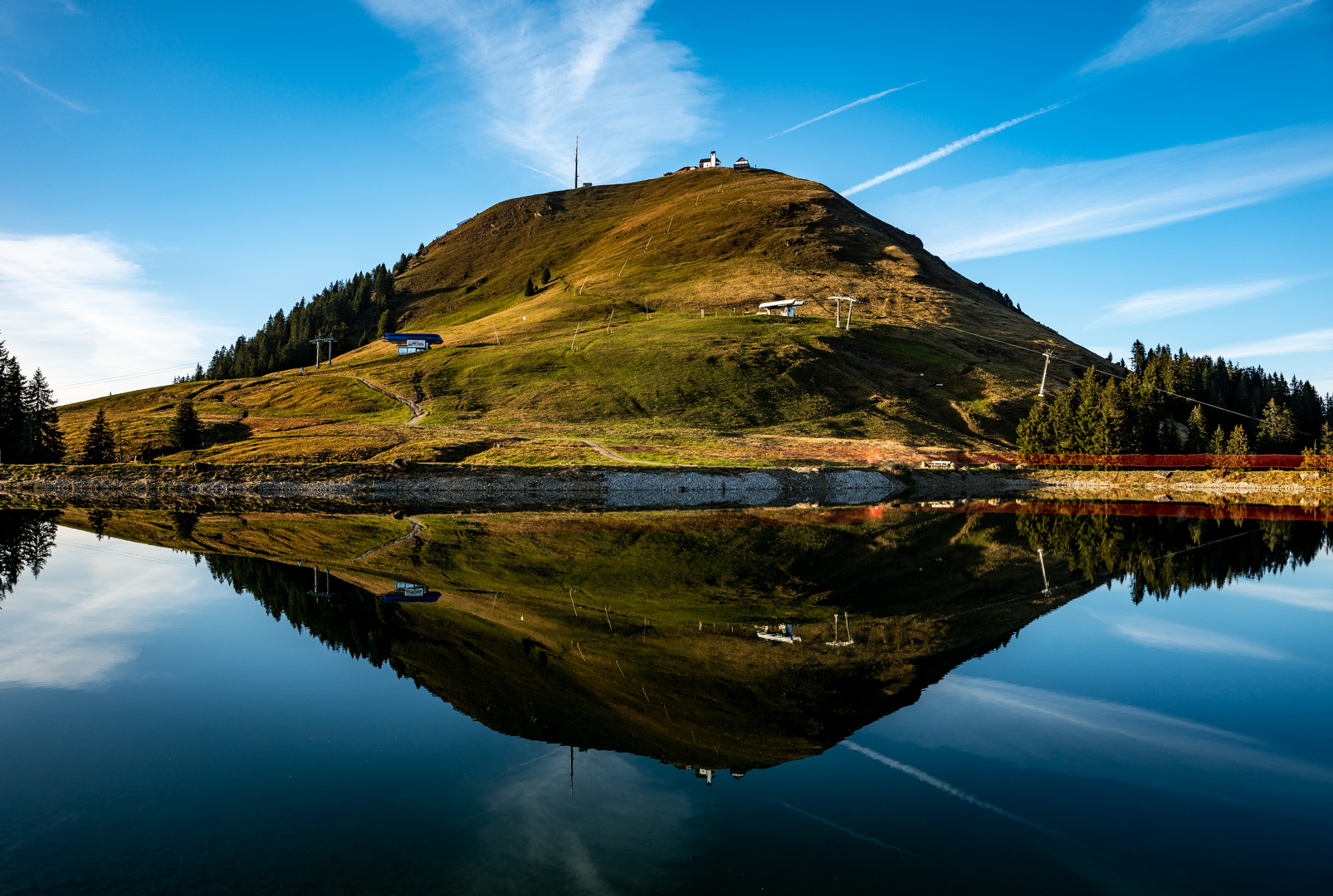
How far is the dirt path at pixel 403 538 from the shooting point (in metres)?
29.2

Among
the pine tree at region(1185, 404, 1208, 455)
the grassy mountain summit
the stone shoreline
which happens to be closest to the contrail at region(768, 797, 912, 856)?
the stone shoreline

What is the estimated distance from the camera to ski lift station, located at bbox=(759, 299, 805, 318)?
458ft

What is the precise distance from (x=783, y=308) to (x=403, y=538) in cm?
11414

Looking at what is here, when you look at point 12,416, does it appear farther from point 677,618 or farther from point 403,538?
point 677,618

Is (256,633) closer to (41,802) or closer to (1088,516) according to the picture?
(41,802)

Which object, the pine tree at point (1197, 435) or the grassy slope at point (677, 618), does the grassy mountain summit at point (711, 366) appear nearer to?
the pine tree at point (1197, 435)

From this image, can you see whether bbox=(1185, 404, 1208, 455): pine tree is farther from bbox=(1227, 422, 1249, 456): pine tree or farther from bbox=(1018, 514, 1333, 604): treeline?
bbox=(1018, 514, 1333, 604): treeline

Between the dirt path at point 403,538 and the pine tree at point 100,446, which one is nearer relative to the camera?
the dirt path at point 403,538

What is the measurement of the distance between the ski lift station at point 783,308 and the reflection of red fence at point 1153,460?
54034 millimetres

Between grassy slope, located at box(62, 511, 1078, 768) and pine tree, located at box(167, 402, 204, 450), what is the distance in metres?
57.8

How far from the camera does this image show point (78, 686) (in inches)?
529

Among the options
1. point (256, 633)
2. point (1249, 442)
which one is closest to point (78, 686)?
point (256, 633)

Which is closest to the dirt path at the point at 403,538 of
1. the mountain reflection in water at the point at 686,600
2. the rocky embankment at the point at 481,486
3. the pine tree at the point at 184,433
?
the mountain reflection in water at the point at 686,600

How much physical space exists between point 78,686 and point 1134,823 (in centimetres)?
1654
